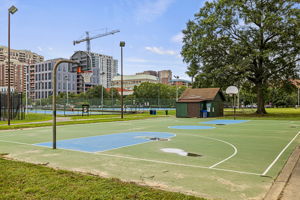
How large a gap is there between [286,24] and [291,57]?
4152 millimetres

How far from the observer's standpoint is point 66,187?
16.5 feet

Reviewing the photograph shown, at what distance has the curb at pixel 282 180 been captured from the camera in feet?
15.4

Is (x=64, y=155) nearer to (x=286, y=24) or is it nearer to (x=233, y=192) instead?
(x=233, y=192)

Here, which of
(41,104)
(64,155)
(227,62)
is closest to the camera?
(64,155)

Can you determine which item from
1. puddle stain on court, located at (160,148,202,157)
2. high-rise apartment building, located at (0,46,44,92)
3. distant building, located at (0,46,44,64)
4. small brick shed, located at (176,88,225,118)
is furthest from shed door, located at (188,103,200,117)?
distant building, located at (0,46,44,64)

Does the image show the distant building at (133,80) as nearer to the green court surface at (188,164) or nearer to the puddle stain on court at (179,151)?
the green court surface at (188,164)

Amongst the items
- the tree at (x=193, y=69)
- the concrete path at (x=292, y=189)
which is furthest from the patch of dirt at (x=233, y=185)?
the tree at (x=193, y=69)

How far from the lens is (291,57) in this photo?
33.0 m

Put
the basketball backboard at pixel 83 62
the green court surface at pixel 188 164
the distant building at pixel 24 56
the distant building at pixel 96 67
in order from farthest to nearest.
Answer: the distant building at pixel 24 56, the distant building at pixel 96 67, the basketball backboard at pixel 83 62, the green court surface at pixel 188 164

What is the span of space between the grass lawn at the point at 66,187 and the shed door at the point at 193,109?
26125mm

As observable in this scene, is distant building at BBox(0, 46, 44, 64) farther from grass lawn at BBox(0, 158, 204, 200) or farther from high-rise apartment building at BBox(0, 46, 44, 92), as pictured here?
grass lawn at BBox(0, 158, 204, 200)

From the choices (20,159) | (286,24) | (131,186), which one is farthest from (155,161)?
(286,24)

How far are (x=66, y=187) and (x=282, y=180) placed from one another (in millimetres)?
4406

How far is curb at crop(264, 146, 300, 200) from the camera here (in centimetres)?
468
